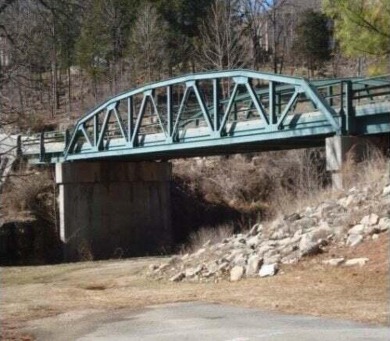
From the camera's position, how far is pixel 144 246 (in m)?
44.2

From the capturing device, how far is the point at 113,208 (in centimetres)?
4369

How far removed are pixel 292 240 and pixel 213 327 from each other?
8584 millimetres

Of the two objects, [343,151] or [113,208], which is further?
[113,208]

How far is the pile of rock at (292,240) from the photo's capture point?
60.4 ft

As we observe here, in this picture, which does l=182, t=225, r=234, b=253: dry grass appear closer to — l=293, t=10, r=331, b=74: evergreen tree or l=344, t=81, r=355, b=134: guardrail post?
l=344, t=81, r=355, b=134: guardrail post

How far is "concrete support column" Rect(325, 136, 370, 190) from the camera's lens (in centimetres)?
2523

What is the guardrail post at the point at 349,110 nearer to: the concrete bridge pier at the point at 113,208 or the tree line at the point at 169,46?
the concrete bridge pier at the point at 113,208

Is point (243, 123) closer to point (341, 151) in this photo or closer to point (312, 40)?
point (341, 151)

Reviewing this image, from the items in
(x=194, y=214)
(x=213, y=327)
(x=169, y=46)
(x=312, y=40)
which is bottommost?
(x=194, y=214)

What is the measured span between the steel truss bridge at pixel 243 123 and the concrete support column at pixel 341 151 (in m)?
0.43

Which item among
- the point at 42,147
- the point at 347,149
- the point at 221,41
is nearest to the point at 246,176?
the point at 42,147

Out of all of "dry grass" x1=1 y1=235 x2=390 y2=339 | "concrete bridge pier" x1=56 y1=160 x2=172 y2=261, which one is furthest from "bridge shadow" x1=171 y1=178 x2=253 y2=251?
"dry grass" x1=1 y1=235 x2=390 y2=339

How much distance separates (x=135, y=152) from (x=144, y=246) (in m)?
7.74

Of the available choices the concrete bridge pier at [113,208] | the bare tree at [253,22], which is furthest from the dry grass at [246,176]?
the bare tree at [253,22]
